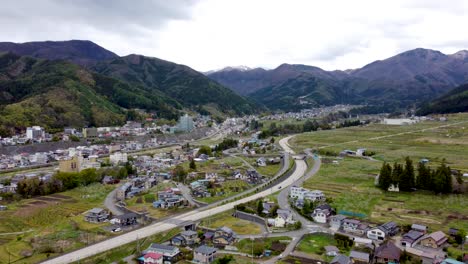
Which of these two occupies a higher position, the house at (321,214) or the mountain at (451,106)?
the mountain at (451,106)

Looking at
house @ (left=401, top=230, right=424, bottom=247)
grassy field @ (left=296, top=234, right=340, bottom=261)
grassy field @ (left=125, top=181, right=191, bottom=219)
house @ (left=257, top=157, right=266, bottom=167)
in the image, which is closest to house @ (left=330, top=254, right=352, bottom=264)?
grassy field @ (left=296, top=234, right=340, bottom=261)

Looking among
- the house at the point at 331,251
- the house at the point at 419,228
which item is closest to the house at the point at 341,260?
the house at the point at 331,251

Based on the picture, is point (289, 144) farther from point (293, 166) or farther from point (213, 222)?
point (213, 222)

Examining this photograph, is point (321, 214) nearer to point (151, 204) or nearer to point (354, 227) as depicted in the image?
point (354, 227)

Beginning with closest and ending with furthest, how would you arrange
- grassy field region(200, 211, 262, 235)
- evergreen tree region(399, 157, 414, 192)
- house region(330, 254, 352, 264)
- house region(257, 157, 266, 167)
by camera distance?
house region(330, 254, 352, 264)
grassy field region(200, 211, 262, 235)
evergreen tree region(399, 157, 414, 192)
house region(257, 157, 266, 167)

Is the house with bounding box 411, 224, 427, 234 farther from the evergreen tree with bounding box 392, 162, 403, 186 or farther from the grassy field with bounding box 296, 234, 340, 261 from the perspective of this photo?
the evergreen tree with bounding box 392, 162, 403, 186

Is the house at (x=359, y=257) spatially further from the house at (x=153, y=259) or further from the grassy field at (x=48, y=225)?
the grassy field at (x=48, y=225)
